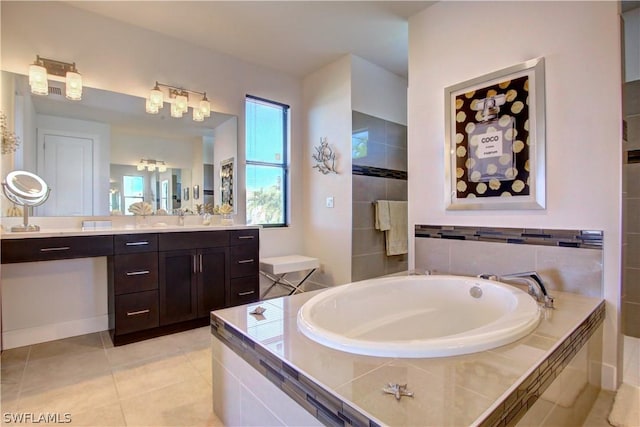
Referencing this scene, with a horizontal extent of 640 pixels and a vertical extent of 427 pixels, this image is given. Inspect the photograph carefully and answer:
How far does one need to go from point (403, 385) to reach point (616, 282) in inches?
62.9

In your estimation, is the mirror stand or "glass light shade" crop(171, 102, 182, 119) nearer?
the mirror stand

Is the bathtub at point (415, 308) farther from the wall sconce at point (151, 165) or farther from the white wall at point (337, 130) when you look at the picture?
the wall sconce at point (151, 165)

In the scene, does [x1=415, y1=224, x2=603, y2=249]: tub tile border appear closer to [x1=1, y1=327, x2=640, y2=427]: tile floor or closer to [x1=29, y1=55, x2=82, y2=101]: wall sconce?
[x1=1, y1=327, x2=640, y2=427]: tile floor

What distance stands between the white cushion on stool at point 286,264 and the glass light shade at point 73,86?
82.5 inches

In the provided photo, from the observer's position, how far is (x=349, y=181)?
10.8ft

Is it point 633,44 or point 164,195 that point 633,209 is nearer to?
point 633,44

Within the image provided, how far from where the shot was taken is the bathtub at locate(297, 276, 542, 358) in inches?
60.8

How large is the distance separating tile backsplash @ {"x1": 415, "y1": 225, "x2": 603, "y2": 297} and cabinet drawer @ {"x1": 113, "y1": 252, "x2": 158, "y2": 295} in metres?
2.07

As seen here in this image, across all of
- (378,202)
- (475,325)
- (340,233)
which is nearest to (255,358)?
(475,325)

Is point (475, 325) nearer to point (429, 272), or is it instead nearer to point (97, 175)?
point (429, 272)

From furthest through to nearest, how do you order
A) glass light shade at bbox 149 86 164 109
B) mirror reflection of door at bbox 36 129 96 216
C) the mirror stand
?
glass light shade at bbox 149 86 164 109
mirror reflection of door at bbox 36 129 96 216
the mirror stand

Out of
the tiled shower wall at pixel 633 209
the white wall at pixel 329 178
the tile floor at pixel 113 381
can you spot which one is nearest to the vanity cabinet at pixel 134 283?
the tile floor at pixel 113 381

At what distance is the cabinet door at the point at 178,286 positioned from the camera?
248cm

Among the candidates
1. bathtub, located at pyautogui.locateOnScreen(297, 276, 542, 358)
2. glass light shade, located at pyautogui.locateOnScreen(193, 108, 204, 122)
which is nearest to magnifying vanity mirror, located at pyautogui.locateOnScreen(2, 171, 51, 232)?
glass light shade, located at pyautogui.locateOnScreen(193, 108, 204, 122)
